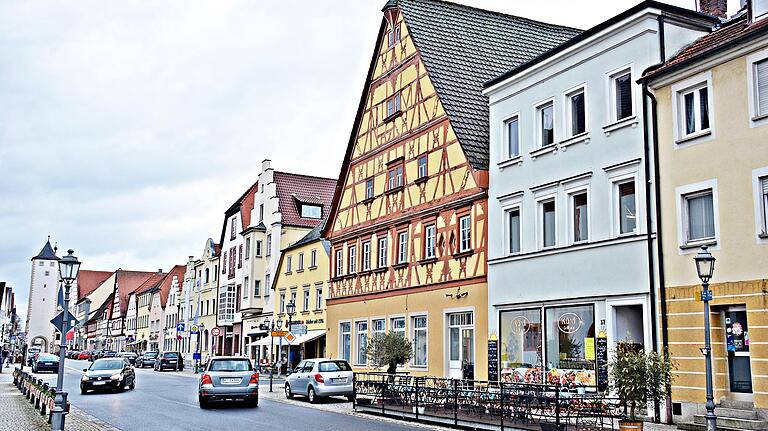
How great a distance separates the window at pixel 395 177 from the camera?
117 feet

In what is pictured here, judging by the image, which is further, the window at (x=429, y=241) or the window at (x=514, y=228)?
the window at (x=429, y=241)

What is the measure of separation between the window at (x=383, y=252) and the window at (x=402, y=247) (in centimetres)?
134

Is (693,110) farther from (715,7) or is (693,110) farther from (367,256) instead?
(367,256)

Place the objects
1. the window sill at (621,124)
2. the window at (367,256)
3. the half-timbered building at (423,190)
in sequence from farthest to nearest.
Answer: the window at (367,256) < the half-timbered building at (423,190) < the window sill at (621,124)

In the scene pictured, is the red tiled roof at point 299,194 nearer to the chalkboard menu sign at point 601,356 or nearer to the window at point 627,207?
the chalkboard menu sign at point 601,356

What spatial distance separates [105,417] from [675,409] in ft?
50.1

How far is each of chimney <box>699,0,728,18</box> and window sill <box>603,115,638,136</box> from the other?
19.3 feet

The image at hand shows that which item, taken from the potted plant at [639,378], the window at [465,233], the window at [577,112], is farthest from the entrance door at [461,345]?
the potted plant at [639,378]

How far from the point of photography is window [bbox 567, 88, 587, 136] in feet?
82.0

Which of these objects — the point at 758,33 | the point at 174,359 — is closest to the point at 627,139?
the point at 758,33

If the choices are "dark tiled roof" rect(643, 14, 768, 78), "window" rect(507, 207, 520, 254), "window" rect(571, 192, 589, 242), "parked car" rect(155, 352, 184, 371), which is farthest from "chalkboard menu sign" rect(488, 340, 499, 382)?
"parked car" rect(155, 352, 184, 371)

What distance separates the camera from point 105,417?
76.3ft

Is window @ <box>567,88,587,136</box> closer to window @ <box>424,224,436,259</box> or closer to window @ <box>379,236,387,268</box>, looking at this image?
window @ <box>424,224,436,259</box>

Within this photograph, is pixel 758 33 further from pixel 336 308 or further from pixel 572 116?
pixel 336 308
